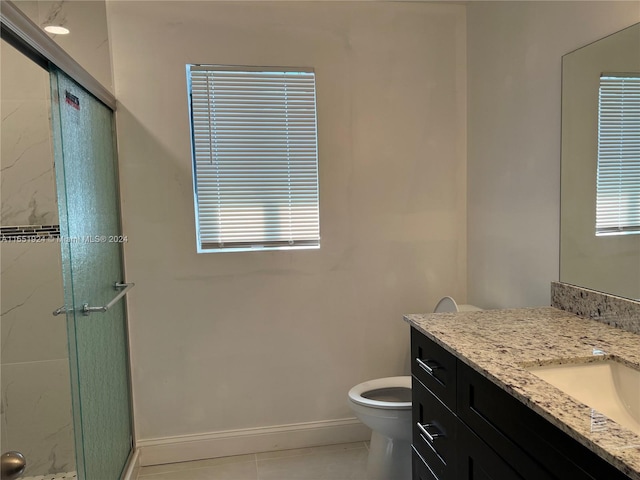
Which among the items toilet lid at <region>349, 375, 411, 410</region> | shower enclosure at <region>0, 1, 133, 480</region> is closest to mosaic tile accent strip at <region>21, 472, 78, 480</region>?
shower enclosure at <region>0, 1, 133, 480</region>

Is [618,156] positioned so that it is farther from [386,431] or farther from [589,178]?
[386,431]

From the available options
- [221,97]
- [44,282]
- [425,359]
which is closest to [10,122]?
[44,282]

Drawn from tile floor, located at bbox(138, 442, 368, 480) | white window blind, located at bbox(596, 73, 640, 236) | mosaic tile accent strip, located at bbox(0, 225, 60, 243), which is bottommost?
tile floor, located at bbox(138, 442, 368, 480)

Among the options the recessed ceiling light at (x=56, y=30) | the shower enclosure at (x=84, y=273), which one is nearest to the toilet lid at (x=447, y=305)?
the shower enclosure at (x=84, y=273)

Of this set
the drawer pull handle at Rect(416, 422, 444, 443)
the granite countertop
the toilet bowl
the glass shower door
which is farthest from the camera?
the toilet bowl

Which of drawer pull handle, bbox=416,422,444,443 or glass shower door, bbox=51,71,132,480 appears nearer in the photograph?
drawer pull handle, bbox=416,422,444,443

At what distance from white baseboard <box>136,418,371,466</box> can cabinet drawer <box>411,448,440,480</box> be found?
914 millimetres

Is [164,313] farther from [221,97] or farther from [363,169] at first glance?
[363,169]

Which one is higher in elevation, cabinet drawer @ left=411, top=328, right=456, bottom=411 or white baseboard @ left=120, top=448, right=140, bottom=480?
cabinet drawer @ left=411, top=328, right=456, bottom=411

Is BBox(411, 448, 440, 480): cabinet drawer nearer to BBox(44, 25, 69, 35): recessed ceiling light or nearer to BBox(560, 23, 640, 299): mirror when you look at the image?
BBox(560, 23, 640, 299): mirror

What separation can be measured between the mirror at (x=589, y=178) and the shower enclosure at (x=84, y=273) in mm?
1909

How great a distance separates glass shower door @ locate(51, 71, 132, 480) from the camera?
1.59 metres

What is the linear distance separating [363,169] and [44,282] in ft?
5.41

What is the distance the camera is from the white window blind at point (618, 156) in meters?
1.47
